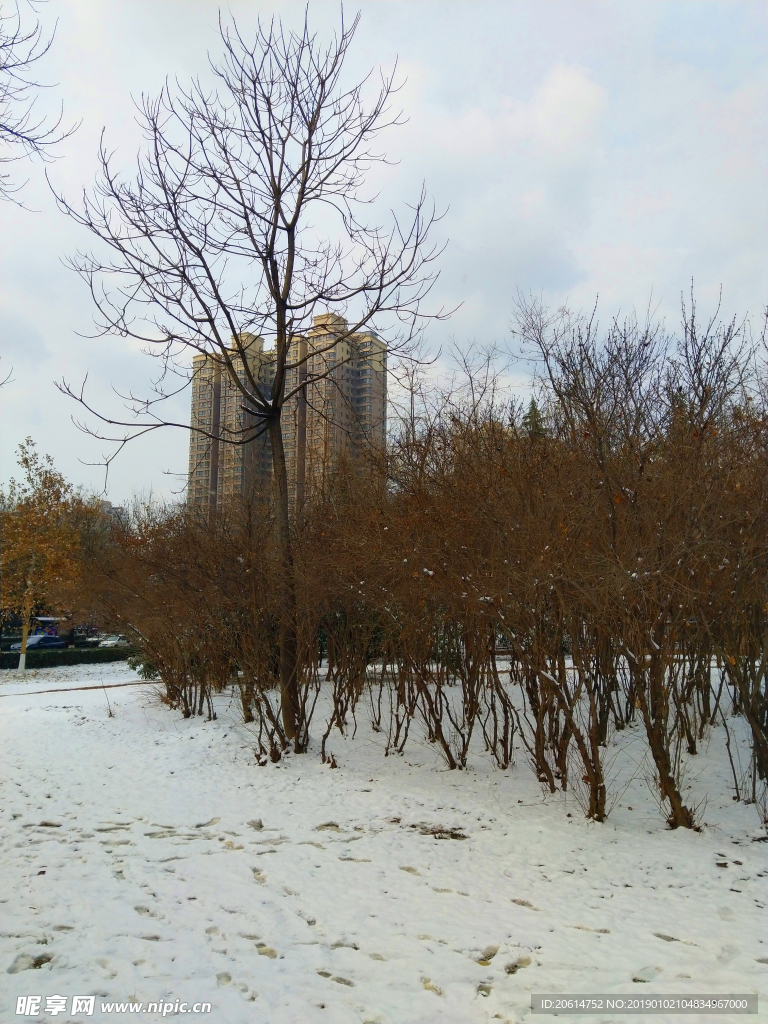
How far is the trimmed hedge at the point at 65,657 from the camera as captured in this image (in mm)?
21688

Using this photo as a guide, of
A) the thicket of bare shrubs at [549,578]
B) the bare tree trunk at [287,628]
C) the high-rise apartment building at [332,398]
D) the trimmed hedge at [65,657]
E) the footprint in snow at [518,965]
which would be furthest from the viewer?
the trimmed hedge at [65,657]

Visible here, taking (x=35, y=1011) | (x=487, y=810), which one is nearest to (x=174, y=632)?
(x=487, y=810)

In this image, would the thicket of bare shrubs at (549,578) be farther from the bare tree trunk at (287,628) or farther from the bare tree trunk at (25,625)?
the bare tree trunk at (25,625)

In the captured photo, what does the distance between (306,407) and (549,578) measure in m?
9.72

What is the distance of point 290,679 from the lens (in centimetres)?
777

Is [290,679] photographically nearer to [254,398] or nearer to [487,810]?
[487,810]

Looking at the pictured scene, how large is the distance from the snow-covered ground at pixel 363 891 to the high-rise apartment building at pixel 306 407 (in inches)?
163

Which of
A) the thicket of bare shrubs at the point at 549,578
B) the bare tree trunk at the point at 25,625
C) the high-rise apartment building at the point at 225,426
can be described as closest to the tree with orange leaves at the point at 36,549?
the bare tree trunk at the point at 25,625

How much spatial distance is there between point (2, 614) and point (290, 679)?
57.1 ft

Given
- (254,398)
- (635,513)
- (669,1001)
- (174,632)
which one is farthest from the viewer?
(174,632)

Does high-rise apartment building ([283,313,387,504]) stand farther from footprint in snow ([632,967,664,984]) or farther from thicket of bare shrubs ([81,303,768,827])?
footprint in snow ([632,967,664,984])

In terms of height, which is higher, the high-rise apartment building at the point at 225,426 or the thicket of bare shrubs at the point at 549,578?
the high-rise apartment building at the point at 225,426

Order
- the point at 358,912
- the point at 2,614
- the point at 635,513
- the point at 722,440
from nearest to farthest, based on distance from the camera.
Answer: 1. the point at 358,912
2. the point at 635,513
3. the point at 722,440
4. the point at 2,614

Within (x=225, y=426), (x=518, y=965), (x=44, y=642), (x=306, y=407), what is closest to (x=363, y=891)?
(x=518, y=965)
